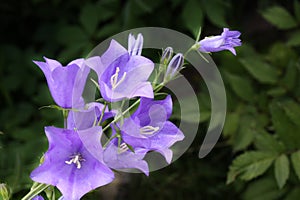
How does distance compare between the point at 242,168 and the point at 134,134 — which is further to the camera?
the point at 242,168

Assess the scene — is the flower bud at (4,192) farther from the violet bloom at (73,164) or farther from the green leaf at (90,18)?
the green leaf at (90,18)

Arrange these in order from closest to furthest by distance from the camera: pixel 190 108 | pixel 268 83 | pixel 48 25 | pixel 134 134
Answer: pixel 134 134
pixel 190 108
pixel 268 83
pixel 48 25

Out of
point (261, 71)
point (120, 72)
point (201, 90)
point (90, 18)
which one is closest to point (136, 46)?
point (120, 72)

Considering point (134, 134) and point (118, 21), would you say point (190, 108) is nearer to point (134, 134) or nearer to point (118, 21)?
point (118, 21)

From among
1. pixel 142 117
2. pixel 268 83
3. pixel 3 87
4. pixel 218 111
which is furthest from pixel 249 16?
pixel 142 117

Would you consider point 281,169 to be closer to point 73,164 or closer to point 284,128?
point 284,128

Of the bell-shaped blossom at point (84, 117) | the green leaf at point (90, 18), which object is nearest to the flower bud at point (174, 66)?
the bell-shaped blossom at point (84, 117)

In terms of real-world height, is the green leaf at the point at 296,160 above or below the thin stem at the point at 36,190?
below
